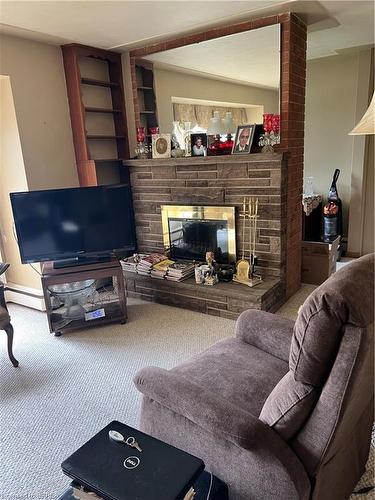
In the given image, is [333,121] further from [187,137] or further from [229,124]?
[187,137]

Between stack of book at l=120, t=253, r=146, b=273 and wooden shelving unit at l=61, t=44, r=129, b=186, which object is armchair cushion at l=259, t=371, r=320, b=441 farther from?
wooden shelving unit at l=61, t=44, r=129, b=186

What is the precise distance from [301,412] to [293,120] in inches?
104

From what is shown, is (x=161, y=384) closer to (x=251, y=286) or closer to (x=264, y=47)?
(x=251, y=286)

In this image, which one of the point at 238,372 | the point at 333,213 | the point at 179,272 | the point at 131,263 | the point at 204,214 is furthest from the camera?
the point at 333,213

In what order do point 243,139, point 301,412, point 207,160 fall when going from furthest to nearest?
point 207,160 → point 243,139 → point 301,412

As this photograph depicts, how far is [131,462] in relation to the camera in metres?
1.19

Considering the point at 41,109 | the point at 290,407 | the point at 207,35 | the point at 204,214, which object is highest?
the point at 207,35

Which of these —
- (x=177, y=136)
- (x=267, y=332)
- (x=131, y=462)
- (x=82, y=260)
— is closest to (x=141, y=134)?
(x=177, y=136)

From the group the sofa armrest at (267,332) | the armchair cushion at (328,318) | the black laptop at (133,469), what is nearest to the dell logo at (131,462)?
the black laptop at (133,469)

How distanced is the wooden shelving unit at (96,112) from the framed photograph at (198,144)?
85 cm

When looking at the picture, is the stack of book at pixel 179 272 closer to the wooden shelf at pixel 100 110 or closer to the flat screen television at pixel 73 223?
the flat screen television at pixel 73 223

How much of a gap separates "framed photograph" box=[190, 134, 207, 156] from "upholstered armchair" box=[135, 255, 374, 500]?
8.09 ft

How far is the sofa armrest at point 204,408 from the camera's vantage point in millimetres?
1146

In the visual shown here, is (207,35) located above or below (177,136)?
above
